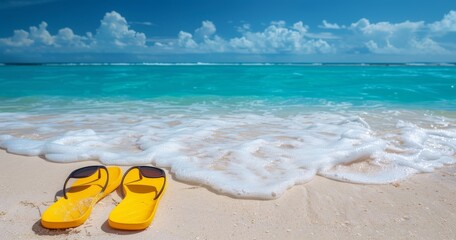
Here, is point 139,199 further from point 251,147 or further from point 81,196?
point 251,147

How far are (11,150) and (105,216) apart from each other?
2.27 meters

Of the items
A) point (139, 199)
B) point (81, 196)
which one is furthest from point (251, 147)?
point (81, 196)

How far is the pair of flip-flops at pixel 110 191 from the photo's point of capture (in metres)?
2.16

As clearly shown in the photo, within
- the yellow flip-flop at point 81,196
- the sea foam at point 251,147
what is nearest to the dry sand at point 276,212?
the yellow flip-flop at point 81,196

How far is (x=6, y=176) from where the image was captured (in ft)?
10.2

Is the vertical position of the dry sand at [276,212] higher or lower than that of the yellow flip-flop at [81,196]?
lower

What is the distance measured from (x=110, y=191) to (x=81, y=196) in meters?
0.23

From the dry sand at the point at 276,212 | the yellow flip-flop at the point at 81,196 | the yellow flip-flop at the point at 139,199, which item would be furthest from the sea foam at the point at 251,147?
the yellow flip-flop at the point at 81,196

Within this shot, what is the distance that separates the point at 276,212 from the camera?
8.08ft

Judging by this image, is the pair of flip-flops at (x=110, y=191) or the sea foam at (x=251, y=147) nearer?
the pair of flip-flops at (x=110, y=191)

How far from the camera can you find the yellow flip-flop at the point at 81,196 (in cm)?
216

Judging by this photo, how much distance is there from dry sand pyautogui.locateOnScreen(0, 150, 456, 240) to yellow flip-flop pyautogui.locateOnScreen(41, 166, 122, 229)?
0.18ft

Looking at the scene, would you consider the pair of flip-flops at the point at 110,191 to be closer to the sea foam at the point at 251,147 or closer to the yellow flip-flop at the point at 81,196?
the yellow flip-flop at the point at 81,196

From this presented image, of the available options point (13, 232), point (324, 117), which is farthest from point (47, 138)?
point (324, 117)
